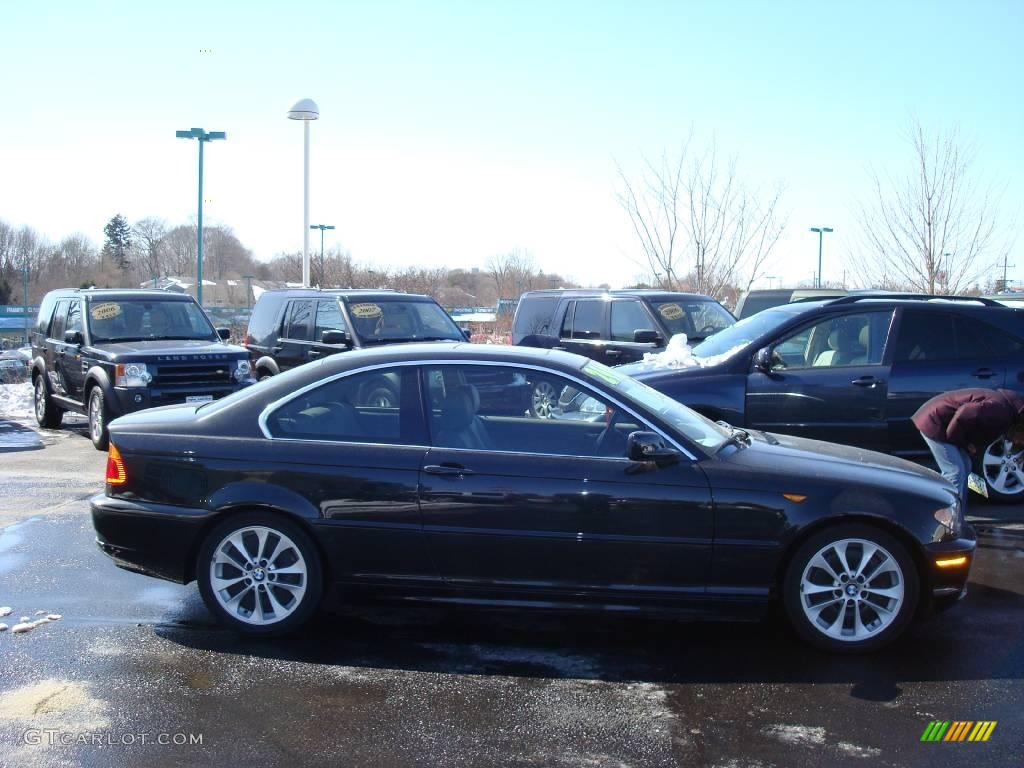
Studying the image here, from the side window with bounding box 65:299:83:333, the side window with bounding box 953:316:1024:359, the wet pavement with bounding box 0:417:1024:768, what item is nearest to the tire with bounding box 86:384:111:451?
the side window with bounding box 65:299:83:333

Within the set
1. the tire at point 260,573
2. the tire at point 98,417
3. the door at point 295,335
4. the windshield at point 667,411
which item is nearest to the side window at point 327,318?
the door at point 295,335

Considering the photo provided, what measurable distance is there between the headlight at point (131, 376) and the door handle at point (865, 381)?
778cm

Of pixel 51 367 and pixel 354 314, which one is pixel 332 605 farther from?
pixel 51 367

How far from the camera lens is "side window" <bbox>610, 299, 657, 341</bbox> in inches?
479

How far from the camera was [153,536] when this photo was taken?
5.06 meters

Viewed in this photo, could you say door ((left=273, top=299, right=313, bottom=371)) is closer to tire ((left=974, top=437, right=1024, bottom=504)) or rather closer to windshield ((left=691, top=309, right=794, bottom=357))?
windshield ((left=691, top=309, right=794, bottom=357))

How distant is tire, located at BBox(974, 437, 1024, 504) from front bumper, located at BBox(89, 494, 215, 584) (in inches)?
256

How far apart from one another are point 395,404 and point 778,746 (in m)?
2.51

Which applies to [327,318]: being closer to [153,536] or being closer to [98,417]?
[98,417]

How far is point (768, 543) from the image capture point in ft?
15.7

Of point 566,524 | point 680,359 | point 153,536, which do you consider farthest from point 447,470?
point 680,359

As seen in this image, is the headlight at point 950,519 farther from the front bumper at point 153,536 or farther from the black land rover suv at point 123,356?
the black land rover suv at point 123,356

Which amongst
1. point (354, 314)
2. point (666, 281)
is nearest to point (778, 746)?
point (354, 314)

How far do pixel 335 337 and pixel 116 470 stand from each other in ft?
20.6
